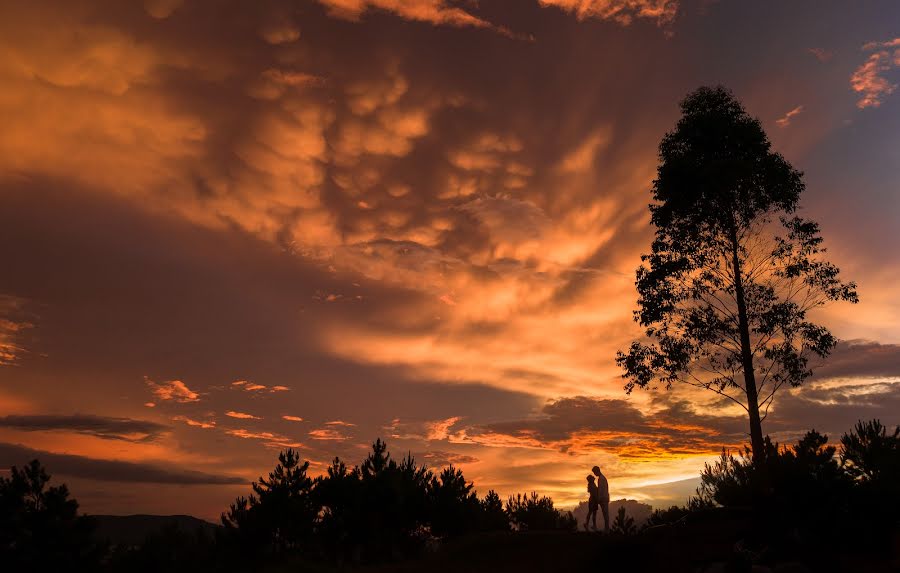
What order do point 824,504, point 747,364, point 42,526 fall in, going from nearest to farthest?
1. point 824,504
2. point 747,364
3. point 42,526

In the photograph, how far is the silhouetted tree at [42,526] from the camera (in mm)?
39094

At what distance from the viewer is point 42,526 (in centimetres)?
4062

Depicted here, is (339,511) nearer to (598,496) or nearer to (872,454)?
(598,496)

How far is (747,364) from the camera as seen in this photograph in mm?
27234

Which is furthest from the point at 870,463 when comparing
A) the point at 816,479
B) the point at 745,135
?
the point at 745,135

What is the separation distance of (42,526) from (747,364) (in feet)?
143

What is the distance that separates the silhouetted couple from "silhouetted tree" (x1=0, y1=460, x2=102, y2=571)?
106ft

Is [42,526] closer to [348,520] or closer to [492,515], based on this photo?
[348,520]

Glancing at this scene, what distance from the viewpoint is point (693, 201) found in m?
29.7

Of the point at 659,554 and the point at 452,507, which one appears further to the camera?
the point at 452,507

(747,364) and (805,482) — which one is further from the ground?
(747,364)

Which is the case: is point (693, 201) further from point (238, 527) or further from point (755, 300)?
point (238, 527)

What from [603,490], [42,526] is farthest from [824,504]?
[42,526]

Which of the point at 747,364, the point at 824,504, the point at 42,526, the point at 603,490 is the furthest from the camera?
the point at 42,526
